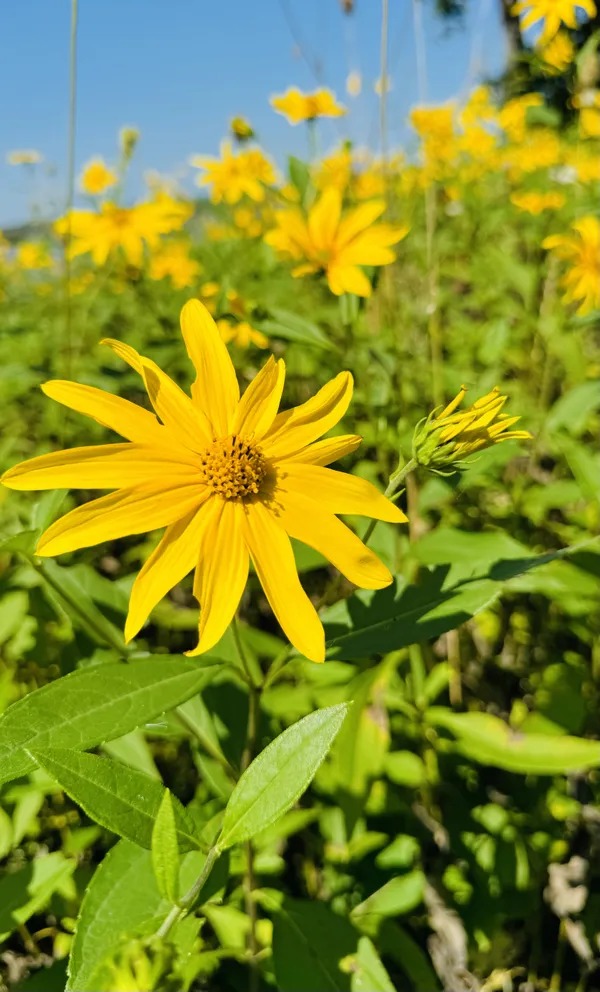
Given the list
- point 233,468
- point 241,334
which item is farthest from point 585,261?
point 233,468

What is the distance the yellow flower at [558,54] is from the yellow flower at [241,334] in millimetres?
1087

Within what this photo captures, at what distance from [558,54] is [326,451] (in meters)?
1.68

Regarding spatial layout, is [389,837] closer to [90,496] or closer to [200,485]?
[200,485]

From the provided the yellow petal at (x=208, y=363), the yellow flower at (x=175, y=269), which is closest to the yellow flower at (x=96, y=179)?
the yellow flower at (x=175, y=269)

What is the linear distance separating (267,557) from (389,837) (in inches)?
35.2

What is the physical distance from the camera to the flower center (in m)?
0.85

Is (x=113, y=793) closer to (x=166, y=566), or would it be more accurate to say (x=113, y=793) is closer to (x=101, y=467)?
(x=166, y=566)

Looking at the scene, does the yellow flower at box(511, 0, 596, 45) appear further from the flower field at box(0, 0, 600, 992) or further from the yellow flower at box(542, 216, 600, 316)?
the yellow flower at box(542, 216, 600, 316)

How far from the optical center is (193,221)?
23.1 ft

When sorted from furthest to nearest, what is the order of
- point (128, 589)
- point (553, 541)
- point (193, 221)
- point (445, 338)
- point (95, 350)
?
1. point (193, 221)
2. point (95, 350)
3. point (445, 338)
4. point (553, 541)
5. point (128, 589)

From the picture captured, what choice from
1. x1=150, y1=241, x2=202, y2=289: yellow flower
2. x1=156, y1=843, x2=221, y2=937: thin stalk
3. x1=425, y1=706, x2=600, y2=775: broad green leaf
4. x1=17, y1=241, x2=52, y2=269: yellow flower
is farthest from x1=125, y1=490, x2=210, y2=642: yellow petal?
x1=17, y1=241, x2=52, y2=269: yellow flower

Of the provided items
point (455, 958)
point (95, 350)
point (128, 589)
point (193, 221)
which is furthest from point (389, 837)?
point (193, 221)

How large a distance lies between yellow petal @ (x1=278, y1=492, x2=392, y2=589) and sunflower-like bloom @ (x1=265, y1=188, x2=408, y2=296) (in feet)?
2.32

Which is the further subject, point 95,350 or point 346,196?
point 95,350
